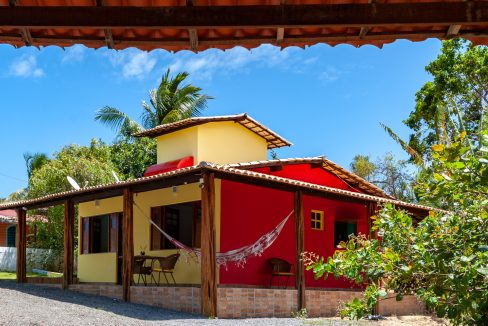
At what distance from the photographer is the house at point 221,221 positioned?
493 inches

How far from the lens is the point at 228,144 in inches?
677

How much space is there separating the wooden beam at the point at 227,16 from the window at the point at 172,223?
37.4 ft

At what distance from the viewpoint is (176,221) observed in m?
15.8

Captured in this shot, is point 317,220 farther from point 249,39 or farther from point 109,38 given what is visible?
point 109,38

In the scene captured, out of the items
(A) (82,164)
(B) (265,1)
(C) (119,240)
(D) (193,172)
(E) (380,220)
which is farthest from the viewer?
(A) (82,164)

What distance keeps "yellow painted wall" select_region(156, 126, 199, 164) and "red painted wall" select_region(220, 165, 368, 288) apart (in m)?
2.28

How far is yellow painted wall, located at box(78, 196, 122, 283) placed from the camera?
1700 cm

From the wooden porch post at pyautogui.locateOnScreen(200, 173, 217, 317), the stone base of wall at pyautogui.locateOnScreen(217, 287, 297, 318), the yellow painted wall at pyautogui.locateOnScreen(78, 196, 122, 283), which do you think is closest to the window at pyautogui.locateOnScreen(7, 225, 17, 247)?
the yellow painted wall at pyautogui.locateOnScreen(78, 196, 122, 283)

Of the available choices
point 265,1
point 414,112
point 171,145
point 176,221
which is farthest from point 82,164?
point 265,1

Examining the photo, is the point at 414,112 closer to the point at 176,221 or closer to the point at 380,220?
the point at 176,221

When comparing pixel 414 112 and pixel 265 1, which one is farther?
pixel 414 112

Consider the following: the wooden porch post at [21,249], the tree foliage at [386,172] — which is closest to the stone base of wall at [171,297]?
the wooden porch post at [21,249]

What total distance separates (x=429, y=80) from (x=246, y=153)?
12600mm

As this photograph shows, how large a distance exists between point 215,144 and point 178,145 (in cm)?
110
